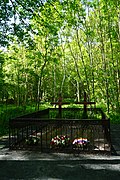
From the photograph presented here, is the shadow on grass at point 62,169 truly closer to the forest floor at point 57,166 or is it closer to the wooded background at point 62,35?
the forest floor at point 57,166

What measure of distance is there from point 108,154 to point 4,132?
4.23m

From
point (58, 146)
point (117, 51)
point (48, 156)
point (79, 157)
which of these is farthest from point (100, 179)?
point (117, 51)

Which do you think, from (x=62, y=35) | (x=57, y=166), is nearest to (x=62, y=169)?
(x=57, y=166)

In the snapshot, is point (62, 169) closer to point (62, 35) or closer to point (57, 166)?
point (57, 166)

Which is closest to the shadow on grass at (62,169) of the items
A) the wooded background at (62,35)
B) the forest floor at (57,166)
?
the forest floor at (57,166)

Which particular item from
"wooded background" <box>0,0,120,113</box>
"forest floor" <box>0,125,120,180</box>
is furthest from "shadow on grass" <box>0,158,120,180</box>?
"wooded background" <box>0,0,120,113</box>

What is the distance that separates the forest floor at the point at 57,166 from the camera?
3.21 m

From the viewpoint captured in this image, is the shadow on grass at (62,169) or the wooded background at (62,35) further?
the wooded background at (62,35)

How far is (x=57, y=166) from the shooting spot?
3.65 meters

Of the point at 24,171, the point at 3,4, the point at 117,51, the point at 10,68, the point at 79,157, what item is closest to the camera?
the point at 24,171

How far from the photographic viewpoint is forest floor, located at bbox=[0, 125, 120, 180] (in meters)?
3.21

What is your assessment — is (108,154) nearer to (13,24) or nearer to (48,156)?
(48,156)

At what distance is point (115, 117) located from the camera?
1081cm

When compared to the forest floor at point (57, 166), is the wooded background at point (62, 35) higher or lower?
higher
